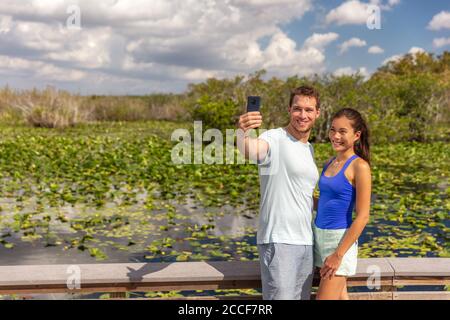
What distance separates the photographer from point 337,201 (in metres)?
2.72

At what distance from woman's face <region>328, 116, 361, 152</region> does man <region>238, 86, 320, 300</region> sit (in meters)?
0.18

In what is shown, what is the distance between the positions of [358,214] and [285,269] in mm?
514

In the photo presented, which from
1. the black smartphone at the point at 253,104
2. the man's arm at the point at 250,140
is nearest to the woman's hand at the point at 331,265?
the man's arm at the point at 250,140

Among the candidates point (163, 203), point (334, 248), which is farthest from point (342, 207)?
point (163, 203)

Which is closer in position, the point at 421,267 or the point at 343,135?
the point at 343,135

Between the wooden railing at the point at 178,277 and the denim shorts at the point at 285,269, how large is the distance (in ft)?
1.19

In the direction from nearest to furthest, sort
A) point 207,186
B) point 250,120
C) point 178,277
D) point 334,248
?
1. point 250,120
2. point 334,248
3. point 178,277
4. point 207,186

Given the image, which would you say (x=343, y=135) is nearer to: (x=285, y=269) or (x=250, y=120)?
(x=250, y=120)

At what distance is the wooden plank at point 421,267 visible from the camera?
325cm

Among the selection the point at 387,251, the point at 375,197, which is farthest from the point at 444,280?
the point at 375,197

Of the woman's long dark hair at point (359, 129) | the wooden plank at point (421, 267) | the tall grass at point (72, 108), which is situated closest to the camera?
the woman's long dark hair at point (359, 129)

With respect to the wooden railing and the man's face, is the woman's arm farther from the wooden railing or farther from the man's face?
the wooden railing

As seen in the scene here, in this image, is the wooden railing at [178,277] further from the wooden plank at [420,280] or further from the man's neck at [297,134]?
the man's neck at [297,134]
